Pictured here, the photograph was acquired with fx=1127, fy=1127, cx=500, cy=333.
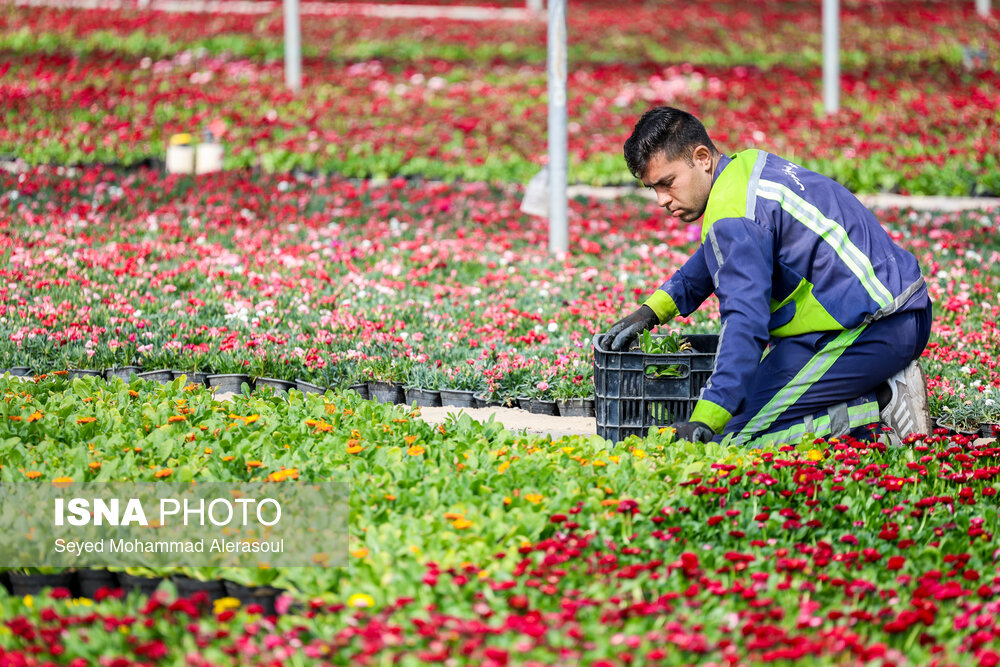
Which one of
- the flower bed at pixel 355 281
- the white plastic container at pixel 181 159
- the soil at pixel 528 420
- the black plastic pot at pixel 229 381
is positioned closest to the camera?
the soil at pixel 528 420

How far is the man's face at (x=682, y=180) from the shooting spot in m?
4.05

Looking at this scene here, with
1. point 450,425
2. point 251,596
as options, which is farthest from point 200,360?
point 251,596

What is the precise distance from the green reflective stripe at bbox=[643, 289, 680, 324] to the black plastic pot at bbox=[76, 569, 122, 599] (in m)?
2.32

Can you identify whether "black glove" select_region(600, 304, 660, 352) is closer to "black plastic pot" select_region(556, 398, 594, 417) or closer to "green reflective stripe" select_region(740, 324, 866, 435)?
"green reflective stripe" select_region(740, 324, 866, 435)

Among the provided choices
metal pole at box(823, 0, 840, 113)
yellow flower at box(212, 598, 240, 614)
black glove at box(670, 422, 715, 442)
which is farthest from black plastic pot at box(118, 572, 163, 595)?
metal pole at box(823, 0, 840, 113)

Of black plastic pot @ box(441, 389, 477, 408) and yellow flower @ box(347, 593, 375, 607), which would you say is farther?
black plastic pot @ box(441, 389, 477, 408)

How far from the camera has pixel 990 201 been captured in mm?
10477

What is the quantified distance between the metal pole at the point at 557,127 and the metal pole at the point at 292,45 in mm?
5919

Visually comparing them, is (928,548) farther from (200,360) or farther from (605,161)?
(605,161)

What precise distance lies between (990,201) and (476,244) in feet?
16.9

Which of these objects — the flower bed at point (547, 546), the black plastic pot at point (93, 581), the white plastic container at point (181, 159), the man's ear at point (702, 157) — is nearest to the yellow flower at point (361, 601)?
the flower bed at point (547, 546)

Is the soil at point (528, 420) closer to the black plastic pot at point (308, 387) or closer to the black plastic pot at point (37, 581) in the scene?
the black plastic pot at point (308, 387)

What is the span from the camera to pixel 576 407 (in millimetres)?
5434

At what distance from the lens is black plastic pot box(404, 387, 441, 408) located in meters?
5.52
